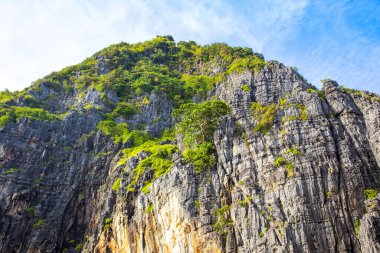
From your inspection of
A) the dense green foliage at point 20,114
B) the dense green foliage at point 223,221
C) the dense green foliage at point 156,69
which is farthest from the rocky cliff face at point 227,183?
the dense green foliage at point 156,69

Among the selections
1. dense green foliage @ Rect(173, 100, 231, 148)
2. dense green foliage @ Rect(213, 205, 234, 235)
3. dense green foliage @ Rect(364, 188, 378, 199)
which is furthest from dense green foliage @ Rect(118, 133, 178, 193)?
dense green foliage @ Rect(364, 188, 378, 199)

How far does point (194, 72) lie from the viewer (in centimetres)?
6650

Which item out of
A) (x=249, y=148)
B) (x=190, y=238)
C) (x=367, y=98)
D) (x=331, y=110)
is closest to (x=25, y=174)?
(x=190, y=238)

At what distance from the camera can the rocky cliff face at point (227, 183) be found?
27.8 meters

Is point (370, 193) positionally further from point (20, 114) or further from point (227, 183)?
point (20, 114)

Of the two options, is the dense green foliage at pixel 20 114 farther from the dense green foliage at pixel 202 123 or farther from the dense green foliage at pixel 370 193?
the dense green foliage at pixel 370 193

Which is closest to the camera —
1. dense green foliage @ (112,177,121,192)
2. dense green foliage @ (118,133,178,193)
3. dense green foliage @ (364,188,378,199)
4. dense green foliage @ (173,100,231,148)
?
dense green foliage @ (364,188,378,199)

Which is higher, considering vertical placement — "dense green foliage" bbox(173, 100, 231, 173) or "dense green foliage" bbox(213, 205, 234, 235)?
"dense green foliage" bbox(173, 100, 231, 173)

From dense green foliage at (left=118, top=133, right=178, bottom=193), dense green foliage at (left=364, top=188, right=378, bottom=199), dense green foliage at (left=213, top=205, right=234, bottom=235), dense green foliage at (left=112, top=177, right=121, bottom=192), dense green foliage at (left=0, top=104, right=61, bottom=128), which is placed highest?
dense green foliage at (left=0, top=104, right=61, bottom=128)

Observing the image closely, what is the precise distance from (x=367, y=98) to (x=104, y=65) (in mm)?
44898

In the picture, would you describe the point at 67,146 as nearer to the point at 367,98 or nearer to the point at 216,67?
the point at 216,67

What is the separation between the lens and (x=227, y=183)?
107ft

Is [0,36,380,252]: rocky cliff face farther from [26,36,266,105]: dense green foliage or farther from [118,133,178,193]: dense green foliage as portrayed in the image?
[26,36,266,105]: dense green foliage

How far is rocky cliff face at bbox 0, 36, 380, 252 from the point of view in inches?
1093
